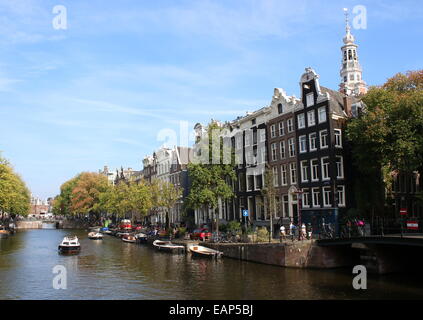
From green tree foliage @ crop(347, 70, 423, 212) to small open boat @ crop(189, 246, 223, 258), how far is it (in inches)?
713

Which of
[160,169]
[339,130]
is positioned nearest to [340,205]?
[339,130]

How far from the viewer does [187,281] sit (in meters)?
34.5

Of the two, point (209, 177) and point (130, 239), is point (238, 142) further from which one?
point (130, 239)

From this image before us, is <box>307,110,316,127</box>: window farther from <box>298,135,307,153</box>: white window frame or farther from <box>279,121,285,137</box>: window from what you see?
<box>279,121,285,137</box>: window

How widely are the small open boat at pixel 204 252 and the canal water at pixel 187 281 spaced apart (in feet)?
3.75

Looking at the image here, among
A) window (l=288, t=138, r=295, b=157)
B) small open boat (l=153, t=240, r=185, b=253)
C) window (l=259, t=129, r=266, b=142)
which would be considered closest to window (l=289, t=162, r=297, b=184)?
window (l=288, t=138, r=295, b=157)

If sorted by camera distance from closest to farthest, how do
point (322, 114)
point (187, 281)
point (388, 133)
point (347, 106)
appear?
point (187, 281), point (388, 133), point (322, 114), point (347, 106)

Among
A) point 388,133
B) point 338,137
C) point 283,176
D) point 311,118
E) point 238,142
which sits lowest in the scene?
point 283,176

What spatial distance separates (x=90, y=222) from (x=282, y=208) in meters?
100

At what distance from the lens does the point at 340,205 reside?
166 feet

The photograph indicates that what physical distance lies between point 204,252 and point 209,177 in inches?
513

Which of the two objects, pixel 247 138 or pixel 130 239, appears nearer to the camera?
pixel 247 138

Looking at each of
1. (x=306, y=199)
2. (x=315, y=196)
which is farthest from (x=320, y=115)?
(x=306, y=199)
